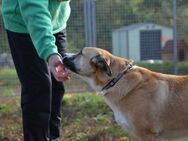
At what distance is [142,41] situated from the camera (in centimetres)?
1138

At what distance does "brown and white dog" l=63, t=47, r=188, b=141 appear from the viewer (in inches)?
186

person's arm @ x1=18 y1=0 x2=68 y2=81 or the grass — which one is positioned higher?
person's arm @ x1=18 y1=0 x2=68 y2=81

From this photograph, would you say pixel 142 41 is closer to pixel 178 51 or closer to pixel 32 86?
pixel 178 51

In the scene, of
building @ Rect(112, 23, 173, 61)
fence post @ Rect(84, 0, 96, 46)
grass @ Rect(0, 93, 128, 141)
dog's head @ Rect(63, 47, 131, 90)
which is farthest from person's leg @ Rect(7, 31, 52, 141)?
building @ Rect(112, 23, 173, 61)

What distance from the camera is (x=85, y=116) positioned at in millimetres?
7375

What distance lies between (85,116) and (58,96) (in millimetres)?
2173

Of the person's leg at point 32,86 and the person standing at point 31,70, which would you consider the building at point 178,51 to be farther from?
the person's leg at point 32,86

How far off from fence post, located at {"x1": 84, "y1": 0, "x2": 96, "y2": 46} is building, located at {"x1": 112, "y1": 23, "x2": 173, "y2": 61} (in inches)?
31.4

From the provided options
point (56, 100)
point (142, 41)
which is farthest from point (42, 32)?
point (142, 41)

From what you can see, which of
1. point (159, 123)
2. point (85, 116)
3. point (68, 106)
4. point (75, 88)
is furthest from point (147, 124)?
point (75, 88)

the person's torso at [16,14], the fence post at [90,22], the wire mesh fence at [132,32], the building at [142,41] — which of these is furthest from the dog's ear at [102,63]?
the building at [142,41]

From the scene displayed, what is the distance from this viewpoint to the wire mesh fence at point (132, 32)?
10.1 m

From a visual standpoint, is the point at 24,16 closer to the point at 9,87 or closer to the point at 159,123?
the point at 159,123

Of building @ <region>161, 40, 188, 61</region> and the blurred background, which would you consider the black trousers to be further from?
building @ <region>161, 40, 188, 61</region>
